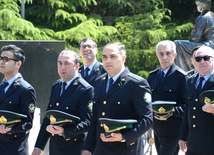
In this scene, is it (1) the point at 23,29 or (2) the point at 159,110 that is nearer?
(2) the point at 159,110

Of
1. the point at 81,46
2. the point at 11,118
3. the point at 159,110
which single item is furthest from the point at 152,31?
the point at 11,118

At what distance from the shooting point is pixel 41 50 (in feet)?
23.8

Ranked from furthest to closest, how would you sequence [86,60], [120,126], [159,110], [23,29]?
[23,29]
[86,60]
[159,110]
[120,126]

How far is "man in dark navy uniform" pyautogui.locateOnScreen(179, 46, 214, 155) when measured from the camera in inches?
136

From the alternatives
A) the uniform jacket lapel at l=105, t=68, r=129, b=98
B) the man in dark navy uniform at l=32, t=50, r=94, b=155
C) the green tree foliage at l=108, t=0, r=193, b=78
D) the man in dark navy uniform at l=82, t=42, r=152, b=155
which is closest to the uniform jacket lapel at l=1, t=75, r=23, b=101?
the man in dark navy uniform at l=32, t=50, r=94, b=155

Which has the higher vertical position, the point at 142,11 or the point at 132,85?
the point at 142,11

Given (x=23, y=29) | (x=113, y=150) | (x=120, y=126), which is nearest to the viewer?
(x=120, y=126)

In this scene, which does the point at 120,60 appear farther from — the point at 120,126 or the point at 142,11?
the point at 142,11

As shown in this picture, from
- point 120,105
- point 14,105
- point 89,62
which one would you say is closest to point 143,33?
point 89,62

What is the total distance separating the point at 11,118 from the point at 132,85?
1.57 m

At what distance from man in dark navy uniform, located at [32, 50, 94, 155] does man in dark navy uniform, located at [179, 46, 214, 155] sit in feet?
3.98

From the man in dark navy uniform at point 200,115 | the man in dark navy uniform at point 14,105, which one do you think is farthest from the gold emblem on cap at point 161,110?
the man in dark navy uniform at point 14,105

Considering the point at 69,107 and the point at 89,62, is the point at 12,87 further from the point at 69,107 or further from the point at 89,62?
the point at 89,62

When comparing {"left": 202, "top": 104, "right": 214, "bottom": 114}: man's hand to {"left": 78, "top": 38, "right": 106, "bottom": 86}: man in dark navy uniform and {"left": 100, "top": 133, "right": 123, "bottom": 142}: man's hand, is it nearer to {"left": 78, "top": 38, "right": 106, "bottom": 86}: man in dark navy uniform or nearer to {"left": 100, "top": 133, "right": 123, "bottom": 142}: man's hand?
{"left": 100, "top": 133, "right": 123, "bottom": 142}: man's hand
